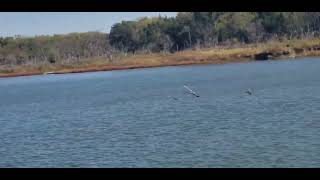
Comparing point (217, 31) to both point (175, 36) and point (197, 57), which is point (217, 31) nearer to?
point (197, 57)

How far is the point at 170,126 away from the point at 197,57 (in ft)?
70.3

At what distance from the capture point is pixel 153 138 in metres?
11.3

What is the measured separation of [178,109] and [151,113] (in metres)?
1.13

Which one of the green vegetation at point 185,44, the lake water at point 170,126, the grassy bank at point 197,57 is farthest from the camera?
the green vegetation at point 185,44

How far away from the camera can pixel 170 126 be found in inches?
512

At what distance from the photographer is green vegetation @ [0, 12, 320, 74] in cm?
3309

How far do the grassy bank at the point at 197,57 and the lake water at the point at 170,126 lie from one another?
373 inches

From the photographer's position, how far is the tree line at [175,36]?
33.4 m
